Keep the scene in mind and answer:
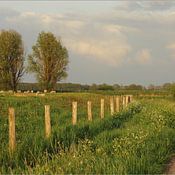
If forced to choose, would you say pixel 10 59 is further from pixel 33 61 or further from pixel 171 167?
pixel 171 167

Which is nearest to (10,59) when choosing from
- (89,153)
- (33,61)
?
(33,61)

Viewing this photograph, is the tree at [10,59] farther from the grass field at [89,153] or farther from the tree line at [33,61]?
the grass field at [89,153]

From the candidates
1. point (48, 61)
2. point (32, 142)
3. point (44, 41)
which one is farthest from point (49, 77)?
point (32, 142)

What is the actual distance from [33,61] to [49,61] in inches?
134

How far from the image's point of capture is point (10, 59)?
318 ft

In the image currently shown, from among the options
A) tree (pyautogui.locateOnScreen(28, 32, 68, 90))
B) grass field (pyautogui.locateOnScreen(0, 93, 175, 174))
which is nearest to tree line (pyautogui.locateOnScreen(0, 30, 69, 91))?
tree (pyautogui.locateOnScreen(28, 32, 68, 90))

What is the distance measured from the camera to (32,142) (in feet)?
45.1

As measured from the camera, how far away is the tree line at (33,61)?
3725 inches

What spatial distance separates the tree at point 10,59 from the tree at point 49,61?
3.62 meters

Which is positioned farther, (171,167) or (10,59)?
(10,59)

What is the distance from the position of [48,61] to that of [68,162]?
91.3 m

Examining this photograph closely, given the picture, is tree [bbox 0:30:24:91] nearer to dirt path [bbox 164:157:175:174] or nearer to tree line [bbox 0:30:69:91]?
tree line [bbox 0:30:69:91]

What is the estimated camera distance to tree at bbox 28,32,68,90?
3875 inches

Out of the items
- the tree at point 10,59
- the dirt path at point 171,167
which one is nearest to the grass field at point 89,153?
the dirt path at point 171,167
